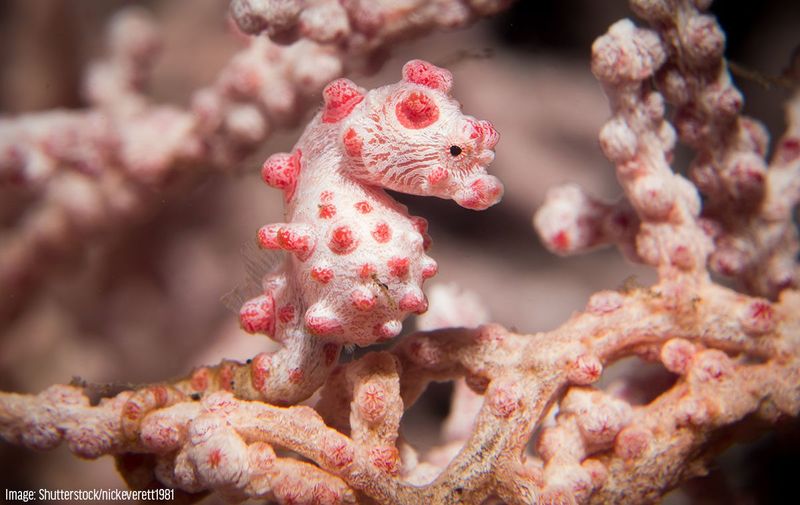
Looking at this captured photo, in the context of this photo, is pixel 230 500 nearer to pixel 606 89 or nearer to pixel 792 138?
pixel 606 89

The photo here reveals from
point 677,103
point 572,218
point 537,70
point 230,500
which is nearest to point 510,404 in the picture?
point 230,500

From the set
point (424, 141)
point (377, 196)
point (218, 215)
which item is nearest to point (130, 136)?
point (218, 215)

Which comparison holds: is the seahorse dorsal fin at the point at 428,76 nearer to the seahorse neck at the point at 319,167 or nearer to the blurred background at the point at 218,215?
the seahorse neck at the point at 319,167

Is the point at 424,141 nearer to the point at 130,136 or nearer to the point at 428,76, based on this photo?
the point at 428,76

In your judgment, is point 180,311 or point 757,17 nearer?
point 757,17

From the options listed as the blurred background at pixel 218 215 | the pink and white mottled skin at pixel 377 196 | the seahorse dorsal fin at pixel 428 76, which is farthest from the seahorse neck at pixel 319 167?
the blurred background at pixel 218 215

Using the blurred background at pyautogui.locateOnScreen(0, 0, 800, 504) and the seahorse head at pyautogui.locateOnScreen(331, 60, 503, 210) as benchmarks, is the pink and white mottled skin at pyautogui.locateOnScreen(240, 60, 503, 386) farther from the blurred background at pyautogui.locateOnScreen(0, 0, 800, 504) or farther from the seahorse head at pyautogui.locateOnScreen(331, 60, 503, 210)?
the blurred background at pyautogui.locateOnScreen(0, 0, 800, 504)

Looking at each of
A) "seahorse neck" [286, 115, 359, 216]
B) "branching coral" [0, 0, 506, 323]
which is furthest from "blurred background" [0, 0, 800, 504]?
"seahorse neck" [286, 115, 359, 216]
